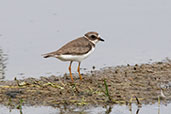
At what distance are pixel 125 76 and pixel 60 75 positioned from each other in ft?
4.80

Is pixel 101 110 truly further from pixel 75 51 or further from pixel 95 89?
pixel 75 51

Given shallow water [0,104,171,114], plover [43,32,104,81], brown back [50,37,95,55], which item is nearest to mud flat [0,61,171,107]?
shallow water [0,104,171,114]

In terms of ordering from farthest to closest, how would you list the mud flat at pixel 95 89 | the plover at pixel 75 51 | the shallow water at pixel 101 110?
1. the plover at pixel 75 51
2. the mud flat at pixel 95 89
3. the shallow water at pixel 101 110

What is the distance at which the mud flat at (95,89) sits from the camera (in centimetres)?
861

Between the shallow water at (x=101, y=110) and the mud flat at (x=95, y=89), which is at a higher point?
the mud flat at (x=95, y=89)

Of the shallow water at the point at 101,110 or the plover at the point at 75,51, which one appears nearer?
the shallow water at the point at 101,110

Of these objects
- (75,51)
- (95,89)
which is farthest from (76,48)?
(95,89)

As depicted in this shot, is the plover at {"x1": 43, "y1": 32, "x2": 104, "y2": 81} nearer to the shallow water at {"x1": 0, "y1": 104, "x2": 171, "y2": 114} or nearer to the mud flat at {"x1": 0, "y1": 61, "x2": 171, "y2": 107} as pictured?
the mud flat at {"x1": 0, "y1": 61, "x2": 171, "y2": 107}

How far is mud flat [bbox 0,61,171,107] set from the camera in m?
8.61

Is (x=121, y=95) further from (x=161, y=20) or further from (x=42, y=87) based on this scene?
(x=161, y=20)

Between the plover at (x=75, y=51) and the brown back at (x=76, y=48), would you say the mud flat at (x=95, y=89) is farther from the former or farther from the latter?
the brown back at (x=76, y=48)

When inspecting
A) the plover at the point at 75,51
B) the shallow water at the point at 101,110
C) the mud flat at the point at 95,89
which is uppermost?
the plover at the point at 75,51

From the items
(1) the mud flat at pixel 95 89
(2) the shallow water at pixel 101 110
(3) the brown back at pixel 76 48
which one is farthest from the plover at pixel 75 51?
(2) the shallow water at pixel 101 110

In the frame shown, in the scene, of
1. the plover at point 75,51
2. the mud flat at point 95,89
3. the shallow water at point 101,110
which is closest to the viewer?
the shallow water at point 101,110
